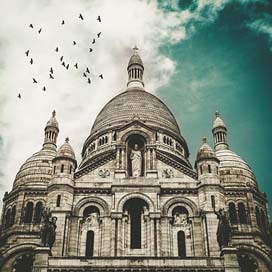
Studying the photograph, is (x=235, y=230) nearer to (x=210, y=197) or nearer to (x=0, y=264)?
(x=210, y=197)

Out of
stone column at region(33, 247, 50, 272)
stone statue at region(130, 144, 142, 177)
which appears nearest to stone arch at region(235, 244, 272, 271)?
stone statue at region(130, 144, 142, 177)

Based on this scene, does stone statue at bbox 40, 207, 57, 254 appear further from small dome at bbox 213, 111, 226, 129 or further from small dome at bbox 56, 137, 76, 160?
small dome at bbox 213, 111, 226, 129

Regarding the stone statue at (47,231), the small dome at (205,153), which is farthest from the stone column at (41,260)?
the small dome at (205,153)

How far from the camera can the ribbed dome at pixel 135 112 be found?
51.2 metres

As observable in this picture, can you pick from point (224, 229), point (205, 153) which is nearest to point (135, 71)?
point (205, 153)

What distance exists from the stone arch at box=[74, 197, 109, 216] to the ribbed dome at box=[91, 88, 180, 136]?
52.3ft

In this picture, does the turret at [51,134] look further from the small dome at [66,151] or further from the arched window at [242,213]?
the arched window at [242,213]

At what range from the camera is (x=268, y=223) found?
A: 148 ft

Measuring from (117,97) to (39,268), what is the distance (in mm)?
29614

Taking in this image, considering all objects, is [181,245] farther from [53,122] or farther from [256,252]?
[53,122]

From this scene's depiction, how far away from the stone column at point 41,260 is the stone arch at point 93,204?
16.3 ft

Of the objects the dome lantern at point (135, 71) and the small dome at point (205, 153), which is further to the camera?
the dome lantern at point (135, 71)

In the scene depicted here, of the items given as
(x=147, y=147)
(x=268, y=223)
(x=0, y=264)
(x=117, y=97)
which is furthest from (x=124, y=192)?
(x=117, y=97)

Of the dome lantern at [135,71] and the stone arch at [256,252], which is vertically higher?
the dome lantern at [135,71]
